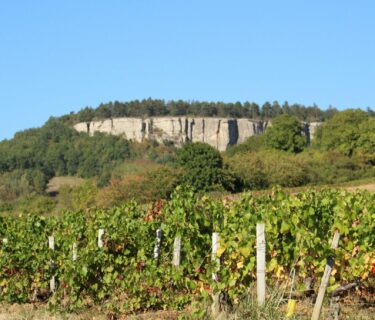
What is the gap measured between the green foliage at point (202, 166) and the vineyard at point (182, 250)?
44.4m

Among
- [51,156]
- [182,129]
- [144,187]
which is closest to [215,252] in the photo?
[144,187]

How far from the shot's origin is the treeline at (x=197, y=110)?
15850cm

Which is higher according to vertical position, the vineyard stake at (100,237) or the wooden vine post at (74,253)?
the vineyard stake at (100,237)

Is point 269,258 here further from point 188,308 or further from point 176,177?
point 176,177

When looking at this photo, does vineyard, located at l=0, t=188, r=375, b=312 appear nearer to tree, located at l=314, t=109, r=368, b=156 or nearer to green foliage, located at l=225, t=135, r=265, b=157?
tree, located at l=314, t=109, r=368, b=156

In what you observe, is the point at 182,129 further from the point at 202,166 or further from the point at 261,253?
the point at 261,253

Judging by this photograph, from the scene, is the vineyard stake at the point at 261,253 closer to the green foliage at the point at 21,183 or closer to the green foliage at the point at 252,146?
the green foliage at the point at 252,146

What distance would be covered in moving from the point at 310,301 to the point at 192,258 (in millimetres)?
1539

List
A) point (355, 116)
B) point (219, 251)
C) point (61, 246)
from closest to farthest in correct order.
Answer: point (219, 251), point (61, 246), point (355, 116)

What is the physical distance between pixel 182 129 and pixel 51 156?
50549 mm

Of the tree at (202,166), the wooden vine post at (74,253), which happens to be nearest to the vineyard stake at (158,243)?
the wooden vine post at (74,253)

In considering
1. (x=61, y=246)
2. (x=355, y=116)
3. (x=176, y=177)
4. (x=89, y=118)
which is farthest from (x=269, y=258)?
(x=89, y=118)

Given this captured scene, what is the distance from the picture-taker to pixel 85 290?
9141 mm

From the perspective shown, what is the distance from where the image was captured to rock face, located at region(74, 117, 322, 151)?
5979 inches
